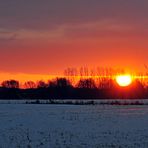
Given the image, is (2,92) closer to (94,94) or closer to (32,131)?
(94,94)

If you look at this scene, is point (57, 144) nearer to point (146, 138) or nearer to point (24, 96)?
point (146, 138)

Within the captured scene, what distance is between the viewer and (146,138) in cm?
2169

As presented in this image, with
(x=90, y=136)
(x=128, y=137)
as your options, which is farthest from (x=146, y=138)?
(x=90, y=136)

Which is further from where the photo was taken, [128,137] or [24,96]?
[24,96]

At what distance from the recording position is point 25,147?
19.0 metres

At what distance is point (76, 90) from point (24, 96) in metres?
20.9

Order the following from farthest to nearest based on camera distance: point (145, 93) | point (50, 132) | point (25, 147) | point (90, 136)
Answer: point (145, 93), point (50, 132), point (90, 136), point (25, 147)

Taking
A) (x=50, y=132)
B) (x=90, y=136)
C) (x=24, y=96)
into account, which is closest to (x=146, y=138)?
(x=90, y=136)

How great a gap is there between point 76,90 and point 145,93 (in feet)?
78.7

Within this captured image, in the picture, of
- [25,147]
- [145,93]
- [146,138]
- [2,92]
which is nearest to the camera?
[25,147]

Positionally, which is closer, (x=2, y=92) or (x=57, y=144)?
(x=57, y=144)

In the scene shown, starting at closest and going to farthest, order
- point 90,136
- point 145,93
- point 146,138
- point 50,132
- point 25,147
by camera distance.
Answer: point 25,147 → point 146,138 → point 90,136 → point 50,132 → point 145,93

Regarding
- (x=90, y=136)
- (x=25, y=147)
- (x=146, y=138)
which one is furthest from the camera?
(x=90, y=136)

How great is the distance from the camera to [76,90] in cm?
15800
